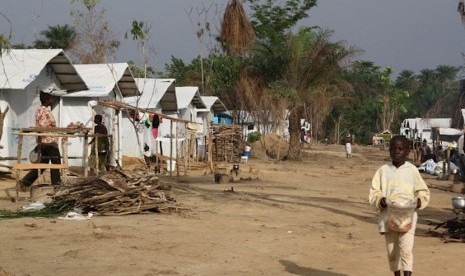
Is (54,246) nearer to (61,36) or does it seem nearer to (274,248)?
(274,248)

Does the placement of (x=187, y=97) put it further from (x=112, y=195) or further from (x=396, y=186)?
(x=396, y=186)

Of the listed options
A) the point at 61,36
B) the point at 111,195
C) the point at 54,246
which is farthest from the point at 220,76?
the point at 54,246

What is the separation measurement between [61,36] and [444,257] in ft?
191

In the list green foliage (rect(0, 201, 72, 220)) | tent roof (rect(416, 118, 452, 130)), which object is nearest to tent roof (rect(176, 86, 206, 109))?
green foliage (rect(0, 201, 72, 220))

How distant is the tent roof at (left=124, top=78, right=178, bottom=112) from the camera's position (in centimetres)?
2587

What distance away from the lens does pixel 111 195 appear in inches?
419

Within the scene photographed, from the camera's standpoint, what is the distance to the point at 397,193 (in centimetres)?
608

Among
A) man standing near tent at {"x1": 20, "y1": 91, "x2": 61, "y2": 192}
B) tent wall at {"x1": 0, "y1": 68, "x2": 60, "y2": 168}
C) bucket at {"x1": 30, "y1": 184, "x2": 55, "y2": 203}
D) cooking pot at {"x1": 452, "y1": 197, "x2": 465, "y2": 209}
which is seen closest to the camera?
cooking pot at {"x1": 452, "y1": 197, "x2": 465, "y2": 209}

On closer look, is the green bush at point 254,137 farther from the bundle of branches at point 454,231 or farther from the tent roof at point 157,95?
the bundle of branches at point 454,231

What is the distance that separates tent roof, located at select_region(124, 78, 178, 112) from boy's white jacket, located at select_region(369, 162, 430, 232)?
18.9 meters

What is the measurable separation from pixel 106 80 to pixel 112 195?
1191 cm

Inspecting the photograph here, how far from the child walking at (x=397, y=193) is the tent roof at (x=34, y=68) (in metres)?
12.0

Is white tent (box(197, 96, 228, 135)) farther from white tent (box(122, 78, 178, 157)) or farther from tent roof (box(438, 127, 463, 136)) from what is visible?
tent roof (box(438, 127, 463, 136))

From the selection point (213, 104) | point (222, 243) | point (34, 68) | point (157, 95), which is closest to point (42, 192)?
point (222, 243)
